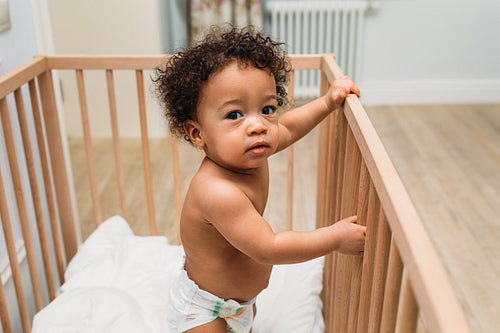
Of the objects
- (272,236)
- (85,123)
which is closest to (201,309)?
(272,236)

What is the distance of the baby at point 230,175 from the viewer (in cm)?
90

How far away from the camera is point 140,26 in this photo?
2920mm

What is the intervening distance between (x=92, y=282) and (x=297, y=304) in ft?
1.74

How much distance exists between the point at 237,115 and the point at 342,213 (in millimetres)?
310

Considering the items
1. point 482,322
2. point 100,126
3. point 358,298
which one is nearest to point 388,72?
point 100,126

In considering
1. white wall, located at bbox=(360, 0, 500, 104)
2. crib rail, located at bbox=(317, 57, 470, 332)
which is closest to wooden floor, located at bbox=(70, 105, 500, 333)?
white wall, located at bbox=(360, 0, 500, 104)

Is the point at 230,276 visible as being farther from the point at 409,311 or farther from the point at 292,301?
the point at 409,311

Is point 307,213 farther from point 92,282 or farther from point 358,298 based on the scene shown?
point 358,298

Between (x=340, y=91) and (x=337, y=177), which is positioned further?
(x=337, y=177)

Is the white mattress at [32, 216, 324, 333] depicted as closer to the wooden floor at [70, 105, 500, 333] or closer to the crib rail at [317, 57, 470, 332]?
the crib rail at [317, 57, 470, 332]

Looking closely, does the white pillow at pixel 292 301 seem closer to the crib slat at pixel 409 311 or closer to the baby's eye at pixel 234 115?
the baby's eye at pixel 234 115

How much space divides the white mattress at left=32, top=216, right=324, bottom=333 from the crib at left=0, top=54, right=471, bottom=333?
0.22 feet

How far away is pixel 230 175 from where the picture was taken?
0.98 metres

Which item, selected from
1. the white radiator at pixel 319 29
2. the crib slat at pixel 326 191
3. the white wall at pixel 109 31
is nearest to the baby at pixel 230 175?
the crib slat at pixel 326 191
